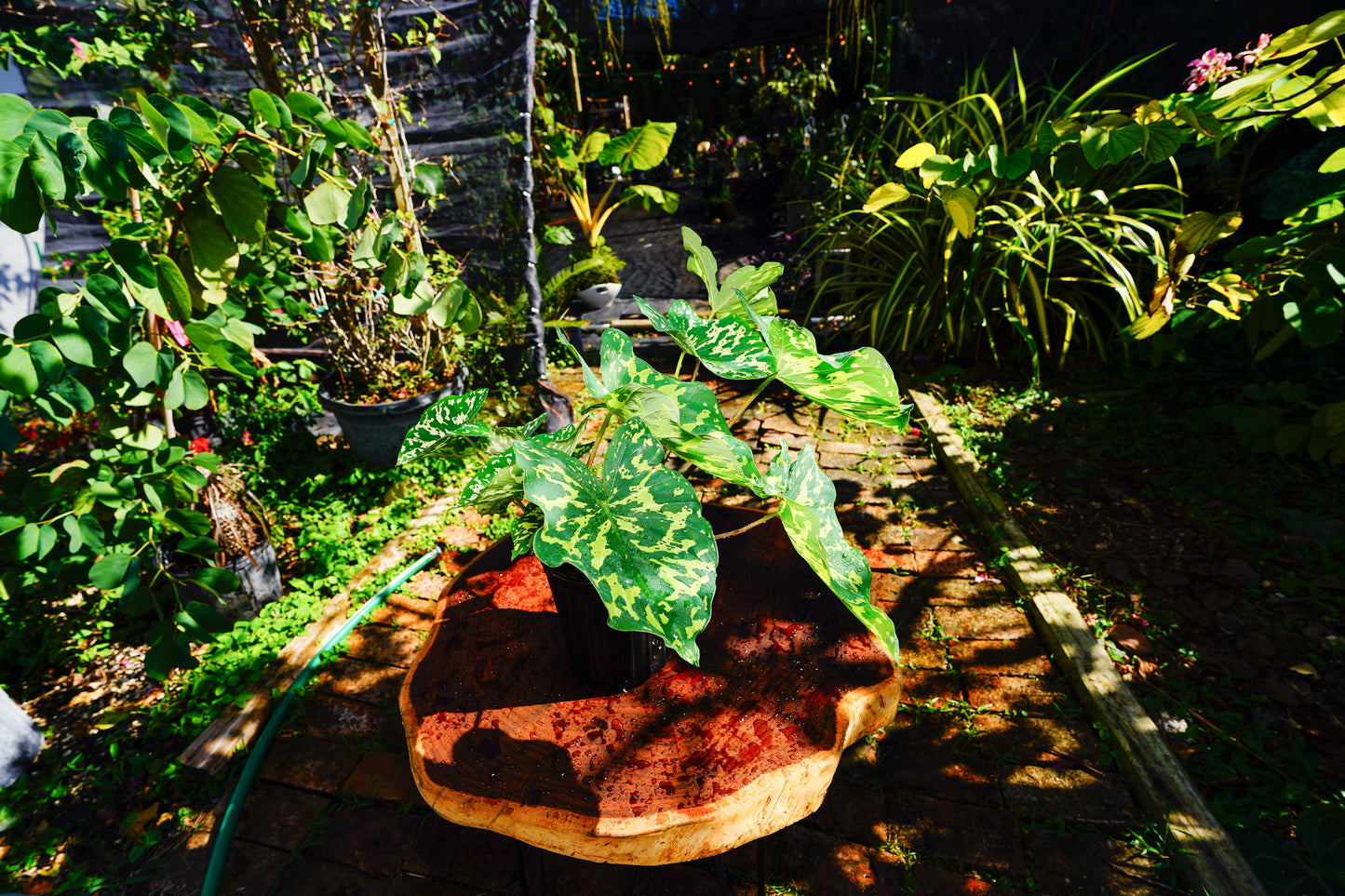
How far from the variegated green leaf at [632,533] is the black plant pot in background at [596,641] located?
7.0 inches

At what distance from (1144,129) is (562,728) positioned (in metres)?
1.84

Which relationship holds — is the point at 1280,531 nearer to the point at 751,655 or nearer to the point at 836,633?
the point at 836,633

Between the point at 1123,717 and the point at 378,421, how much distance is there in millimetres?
2777

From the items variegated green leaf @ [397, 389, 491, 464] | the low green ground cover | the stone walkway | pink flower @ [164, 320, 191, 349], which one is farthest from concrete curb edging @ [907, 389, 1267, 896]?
pink flower @ [164, 320, 191, 349]

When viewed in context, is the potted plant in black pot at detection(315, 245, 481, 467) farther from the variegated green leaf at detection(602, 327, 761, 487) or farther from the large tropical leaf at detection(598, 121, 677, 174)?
the large tropical leaf at detection(598, 121, 677, 174)

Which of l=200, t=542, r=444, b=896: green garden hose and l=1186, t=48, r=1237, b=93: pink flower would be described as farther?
l=1186, t=48, r=1237, b=93: pink flower

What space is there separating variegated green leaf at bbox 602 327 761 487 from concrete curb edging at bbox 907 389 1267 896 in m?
1.32

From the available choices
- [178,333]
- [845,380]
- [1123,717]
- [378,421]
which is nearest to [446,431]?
[845,380]

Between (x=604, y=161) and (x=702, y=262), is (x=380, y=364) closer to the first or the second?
(x=702, y=262)

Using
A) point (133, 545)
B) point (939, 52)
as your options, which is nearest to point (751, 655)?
point (133, 545)

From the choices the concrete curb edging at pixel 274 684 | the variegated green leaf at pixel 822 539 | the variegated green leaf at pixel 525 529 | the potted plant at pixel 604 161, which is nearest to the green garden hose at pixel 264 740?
the concrete curb edging at pixel 274 684

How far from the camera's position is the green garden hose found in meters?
1.34

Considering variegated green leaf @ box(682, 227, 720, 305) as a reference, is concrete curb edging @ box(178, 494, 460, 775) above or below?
below

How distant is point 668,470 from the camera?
0.79 m
